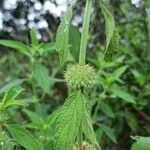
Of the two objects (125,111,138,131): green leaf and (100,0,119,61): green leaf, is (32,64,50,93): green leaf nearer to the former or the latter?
(125,111,138,131): green leaf

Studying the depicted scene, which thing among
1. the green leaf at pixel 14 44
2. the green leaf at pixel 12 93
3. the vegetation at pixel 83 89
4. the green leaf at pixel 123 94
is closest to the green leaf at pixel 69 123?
the vegetation at pixel 83 89

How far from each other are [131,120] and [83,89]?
1121 mm

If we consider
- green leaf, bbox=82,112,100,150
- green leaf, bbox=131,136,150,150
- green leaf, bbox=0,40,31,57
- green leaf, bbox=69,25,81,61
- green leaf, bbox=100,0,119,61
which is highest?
green leaf, bbox=0,40,31,57

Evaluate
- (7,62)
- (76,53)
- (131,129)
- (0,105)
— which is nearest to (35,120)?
(76,53)

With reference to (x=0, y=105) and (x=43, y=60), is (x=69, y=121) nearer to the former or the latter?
(x=0, y=105)

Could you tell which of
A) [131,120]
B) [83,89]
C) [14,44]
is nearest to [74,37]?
[14,44]

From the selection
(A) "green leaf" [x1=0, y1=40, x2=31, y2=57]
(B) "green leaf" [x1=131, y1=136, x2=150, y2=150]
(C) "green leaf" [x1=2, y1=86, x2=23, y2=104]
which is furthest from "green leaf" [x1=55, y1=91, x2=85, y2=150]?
(A) "green leaf" [x1=0, y1=40, x2=31, y2=57]

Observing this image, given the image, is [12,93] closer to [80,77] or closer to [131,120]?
[80,77]

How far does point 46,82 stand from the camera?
5.01ft

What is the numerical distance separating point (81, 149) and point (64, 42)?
19 centimetres

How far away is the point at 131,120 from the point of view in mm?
1973

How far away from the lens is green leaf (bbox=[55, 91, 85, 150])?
81 cm

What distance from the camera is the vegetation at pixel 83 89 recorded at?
848 mm

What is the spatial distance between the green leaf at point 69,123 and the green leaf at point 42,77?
2.11ft
